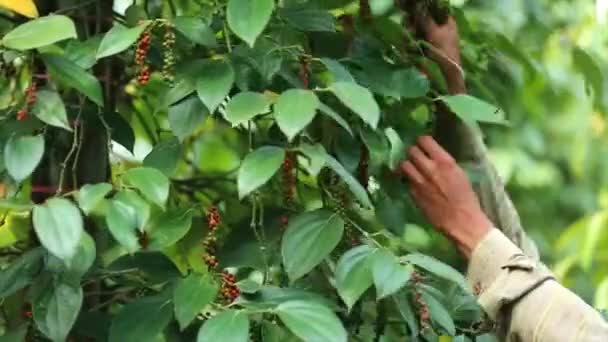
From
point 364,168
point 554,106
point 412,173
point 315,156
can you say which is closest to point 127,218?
point 315,156

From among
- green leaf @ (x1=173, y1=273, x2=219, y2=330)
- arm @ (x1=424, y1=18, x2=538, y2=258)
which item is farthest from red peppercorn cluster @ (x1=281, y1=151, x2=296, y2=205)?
arm @ (x1=424, y1=18, x2=538, y2=258)

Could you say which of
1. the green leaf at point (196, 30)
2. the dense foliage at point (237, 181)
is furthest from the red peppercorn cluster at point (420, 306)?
the green leaf at point (196, 30)

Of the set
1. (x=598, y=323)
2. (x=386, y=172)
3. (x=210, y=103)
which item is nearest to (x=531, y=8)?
(x=386, y=172)

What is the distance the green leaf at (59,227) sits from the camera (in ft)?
2.12

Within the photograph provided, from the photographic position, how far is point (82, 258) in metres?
0.69

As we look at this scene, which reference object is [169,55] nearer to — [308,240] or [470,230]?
[308,240]

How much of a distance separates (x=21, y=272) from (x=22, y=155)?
8 cm

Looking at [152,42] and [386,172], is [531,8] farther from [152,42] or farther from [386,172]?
[152,42]

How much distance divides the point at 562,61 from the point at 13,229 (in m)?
0.94

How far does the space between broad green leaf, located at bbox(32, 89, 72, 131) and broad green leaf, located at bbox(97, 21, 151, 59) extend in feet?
0.14

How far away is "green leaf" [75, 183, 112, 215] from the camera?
2.20 ft

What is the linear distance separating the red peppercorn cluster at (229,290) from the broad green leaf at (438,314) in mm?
148

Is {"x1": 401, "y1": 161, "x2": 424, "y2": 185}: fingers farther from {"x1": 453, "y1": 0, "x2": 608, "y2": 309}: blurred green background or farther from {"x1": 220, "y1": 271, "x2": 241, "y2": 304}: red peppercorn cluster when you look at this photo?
{"x1": 220, "y1": 271, "x2": 241, "y2": 304}: red peppercorn cluster

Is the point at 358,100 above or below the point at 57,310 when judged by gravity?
above
